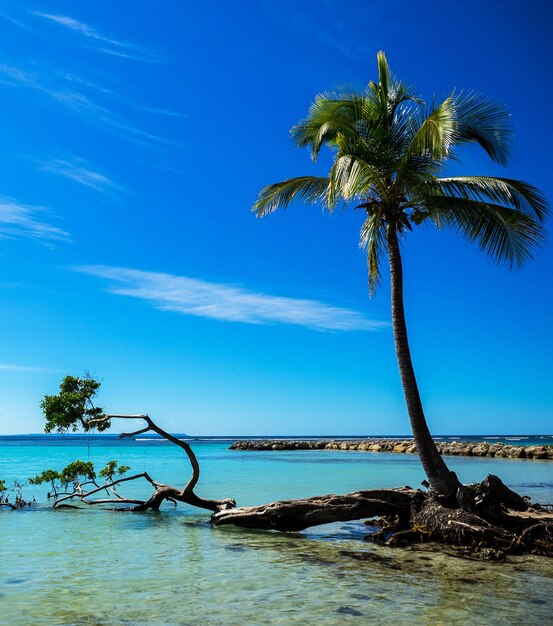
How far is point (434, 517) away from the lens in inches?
482

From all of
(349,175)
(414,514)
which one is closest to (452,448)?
(414,514)

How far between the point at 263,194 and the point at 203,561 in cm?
951

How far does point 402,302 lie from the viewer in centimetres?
1370

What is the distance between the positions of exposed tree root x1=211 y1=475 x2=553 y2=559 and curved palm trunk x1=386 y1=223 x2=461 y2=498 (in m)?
0.39

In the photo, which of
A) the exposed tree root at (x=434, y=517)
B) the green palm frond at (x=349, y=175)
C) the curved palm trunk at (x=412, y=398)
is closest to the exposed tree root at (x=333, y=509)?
the exposed tree root at (x=434, y=517)

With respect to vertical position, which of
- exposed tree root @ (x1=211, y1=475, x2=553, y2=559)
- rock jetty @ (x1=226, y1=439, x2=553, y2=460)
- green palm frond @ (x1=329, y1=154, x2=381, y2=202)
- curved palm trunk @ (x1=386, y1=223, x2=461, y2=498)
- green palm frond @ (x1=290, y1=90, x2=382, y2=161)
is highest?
green palm frond @ (x1=290, y1=90, x2=382, y2=161)

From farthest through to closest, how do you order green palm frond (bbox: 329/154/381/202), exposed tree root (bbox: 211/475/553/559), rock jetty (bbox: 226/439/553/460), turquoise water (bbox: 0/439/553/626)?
rock jetty (bbox: 226/439/553/460) → green palm frond (bbox: 329/154/381/202) → exposed tree root (bbox: 211/475/553/559) → turquoise water (bbox: 0/439/553/626)

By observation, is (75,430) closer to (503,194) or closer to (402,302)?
(402,302)

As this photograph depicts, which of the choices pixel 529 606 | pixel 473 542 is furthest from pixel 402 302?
pixel 529 606

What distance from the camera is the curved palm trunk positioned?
12.7 m

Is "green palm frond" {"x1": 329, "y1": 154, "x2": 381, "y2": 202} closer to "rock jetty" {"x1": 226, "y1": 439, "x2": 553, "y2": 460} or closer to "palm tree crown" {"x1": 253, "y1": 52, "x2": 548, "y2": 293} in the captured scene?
"palm tree crown" {"x1": 253, "y1": 52, "x2": 548, "y2": 293}

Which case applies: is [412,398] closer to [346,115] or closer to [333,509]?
[333,509]

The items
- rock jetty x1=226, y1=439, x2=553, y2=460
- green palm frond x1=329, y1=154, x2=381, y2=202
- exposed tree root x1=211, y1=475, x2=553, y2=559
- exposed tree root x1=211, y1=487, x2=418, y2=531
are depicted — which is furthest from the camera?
rock jetty x1=226, y1=439, x2=553, y2=460

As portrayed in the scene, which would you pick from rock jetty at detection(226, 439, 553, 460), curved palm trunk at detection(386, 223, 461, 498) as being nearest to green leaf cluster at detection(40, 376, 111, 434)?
Result: curved palm trunk at detection(386, 223, 461, 498)
